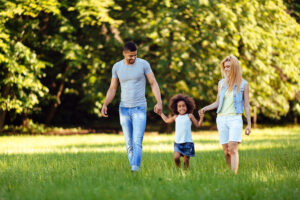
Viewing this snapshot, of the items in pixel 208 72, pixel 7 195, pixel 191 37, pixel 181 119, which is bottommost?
pixel 7 195

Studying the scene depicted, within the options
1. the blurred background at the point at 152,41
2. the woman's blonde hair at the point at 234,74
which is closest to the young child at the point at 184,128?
the woman's blonde hair at the point at 234,74

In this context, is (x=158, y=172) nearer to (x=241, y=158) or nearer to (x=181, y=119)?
(x=181, y=119)

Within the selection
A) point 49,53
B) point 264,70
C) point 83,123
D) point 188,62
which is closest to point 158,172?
point 188,62

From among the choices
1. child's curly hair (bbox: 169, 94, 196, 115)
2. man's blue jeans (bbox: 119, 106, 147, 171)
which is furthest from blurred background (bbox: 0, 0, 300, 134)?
man's blue jeans (bbox: 119, 106, 147, 171)

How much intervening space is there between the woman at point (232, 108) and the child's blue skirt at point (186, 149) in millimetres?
549

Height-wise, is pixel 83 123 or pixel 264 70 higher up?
pixel 264 70

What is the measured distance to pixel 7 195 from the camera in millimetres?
5141

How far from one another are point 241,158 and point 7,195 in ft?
18.2

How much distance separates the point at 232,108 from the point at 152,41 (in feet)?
37.0

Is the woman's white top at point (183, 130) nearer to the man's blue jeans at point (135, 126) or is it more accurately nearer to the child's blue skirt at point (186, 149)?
the child's blue skirt at point (186, 149)

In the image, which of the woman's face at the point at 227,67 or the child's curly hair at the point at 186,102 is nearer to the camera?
the woman's face at the point at 227,67

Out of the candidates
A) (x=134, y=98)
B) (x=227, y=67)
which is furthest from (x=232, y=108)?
(x=134, y=98)

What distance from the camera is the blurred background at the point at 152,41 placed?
16750mm

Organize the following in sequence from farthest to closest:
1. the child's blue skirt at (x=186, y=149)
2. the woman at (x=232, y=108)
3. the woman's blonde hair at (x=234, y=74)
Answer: the child's blue skirt at (x=186, y=149), the woman's blonde hair at (x=234, y=74), the woman at (x=232, y=108)
